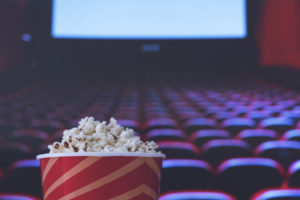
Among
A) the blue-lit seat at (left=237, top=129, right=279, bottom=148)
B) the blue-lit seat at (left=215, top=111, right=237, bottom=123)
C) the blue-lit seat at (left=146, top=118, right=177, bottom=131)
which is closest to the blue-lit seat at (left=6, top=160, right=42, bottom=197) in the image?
the blue-lit seat at (left=237, top=129, right=279, bottom=148)

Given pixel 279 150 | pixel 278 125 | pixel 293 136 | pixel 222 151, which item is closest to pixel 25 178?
pixel 222 151

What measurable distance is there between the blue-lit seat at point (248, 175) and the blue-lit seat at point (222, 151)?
32cm

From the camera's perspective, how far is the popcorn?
863 mm

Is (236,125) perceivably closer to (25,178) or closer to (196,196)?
(25,178)

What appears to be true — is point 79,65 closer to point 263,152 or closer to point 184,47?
point 184,47

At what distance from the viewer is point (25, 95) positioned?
234 inches

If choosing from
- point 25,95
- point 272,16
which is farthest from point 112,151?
point 272,16

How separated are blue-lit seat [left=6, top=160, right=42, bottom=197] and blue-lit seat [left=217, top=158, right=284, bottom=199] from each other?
74cm

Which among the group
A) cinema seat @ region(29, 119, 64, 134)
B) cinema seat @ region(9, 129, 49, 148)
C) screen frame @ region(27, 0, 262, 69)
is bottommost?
cinema seat @ region(9, 129, 49, 148)

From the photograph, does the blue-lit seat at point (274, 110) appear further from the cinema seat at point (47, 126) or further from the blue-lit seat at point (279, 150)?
the cinema seat at point (47, 126)

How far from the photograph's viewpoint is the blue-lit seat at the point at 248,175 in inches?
68.8

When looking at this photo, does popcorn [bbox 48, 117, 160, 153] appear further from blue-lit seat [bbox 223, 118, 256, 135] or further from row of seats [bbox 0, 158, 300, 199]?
blue-lit seat [bbox 223, 118, 256, 135]

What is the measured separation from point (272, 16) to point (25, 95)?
14.6ft

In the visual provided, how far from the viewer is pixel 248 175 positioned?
1.76m
